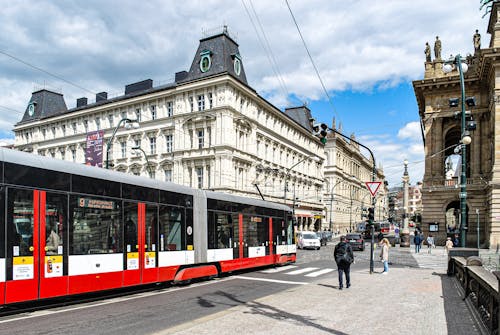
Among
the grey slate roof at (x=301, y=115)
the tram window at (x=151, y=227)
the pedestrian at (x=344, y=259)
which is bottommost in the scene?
the pedestrian at (x=344, y=259)

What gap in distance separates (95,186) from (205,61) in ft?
137

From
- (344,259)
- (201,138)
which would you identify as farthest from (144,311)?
(201,138)

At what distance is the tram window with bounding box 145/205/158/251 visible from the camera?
42.1 ft

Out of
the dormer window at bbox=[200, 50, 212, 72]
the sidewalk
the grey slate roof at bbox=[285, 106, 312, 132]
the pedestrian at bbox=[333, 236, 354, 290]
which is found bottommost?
the sidewalk

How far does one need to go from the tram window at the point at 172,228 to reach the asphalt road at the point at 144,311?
1.31m

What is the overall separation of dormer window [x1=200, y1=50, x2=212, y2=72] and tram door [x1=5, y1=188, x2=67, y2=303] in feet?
140

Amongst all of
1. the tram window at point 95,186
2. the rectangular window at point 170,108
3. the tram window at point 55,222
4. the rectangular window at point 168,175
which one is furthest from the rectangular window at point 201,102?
the tram window at point 55,222

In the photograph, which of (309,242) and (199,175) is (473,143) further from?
(199,175)

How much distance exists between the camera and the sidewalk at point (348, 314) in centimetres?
804

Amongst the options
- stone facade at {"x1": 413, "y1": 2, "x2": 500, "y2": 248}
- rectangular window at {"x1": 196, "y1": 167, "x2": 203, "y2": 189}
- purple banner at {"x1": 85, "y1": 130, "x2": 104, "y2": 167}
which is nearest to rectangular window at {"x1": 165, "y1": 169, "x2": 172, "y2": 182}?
rectangular window at {"x1": 196, "y1": 167, "x2": 203, "y2": 189}

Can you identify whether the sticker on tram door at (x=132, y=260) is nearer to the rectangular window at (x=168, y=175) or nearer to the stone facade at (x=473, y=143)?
the stone facade at (x=473, y=143)

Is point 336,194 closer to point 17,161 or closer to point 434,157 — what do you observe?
point 434,157

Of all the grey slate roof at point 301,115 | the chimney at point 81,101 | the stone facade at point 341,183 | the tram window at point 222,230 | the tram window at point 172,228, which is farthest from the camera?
the stone facade at point 341,183

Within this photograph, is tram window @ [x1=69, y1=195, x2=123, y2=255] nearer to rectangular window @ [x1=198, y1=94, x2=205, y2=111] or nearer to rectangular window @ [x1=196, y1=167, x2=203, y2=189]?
rectangular window @ [x1=196, y1=167, x2=203, y2=189]
